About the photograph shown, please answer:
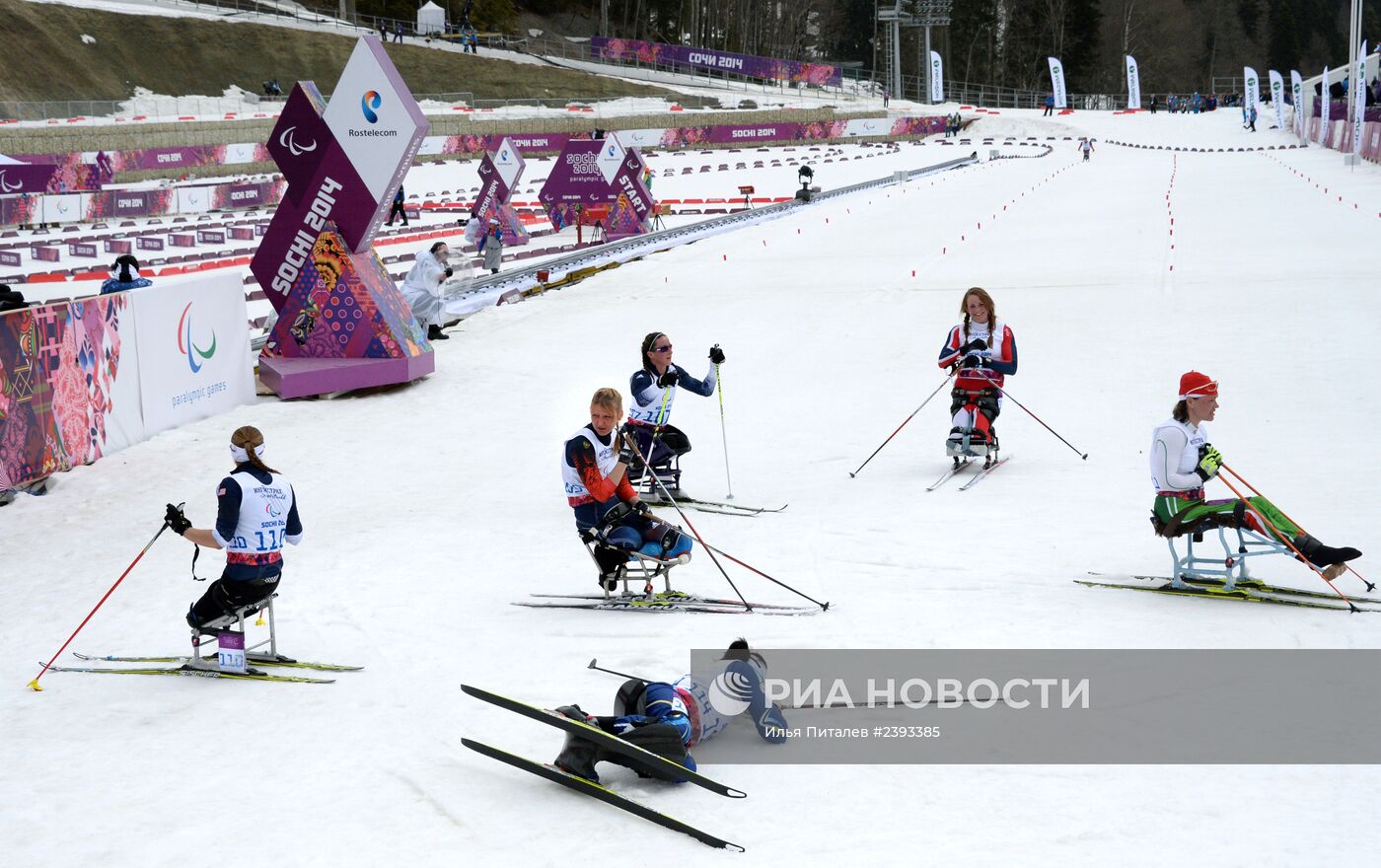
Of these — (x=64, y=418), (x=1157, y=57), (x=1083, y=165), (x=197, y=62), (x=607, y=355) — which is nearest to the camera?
(x=64, y=418)

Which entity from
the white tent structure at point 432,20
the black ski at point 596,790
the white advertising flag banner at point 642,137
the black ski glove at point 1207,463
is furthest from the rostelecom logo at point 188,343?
the white tent structure at point 432,20

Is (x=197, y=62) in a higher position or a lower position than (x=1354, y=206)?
higher

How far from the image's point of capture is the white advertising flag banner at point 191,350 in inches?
590

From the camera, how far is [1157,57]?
116 meters

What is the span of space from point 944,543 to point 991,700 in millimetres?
3234

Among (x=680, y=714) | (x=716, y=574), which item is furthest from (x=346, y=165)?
(x=680, y=714)

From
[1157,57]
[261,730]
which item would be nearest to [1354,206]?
[261,730]

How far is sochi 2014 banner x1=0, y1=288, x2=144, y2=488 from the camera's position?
498 inches

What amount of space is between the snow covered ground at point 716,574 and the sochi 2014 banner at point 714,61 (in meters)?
71.9

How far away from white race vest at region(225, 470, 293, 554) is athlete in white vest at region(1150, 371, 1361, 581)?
5.09 m

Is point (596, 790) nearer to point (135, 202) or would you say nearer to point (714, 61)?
point (135, 202)

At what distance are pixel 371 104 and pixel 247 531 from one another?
38.2 feet

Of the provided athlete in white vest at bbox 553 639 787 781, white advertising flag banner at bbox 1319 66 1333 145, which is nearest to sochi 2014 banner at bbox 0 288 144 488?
athlete in white vest at bbox 553 639 787 781

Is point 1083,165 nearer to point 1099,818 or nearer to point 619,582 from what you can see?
point 619,582
